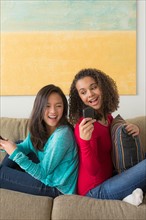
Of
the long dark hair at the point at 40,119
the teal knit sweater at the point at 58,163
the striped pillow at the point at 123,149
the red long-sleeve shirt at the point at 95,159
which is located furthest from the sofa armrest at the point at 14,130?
the striped pillow at the point at 123,149

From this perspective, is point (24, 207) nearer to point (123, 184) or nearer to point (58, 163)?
point (58, 163)

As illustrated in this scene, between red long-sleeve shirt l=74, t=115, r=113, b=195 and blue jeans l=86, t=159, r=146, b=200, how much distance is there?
45 mm

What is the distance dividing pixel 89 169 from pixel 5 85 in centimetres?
128

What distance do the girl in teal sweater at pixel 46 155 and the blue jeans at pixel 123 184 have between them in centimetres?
15

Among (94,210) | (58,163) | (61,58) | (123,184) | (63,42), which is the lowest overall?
(94,210)

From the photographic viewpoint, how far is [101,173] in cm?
157

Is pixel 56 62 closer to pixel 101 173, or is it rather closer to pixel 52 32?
pixel 52 32

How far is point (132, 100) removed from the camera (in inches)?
98.9

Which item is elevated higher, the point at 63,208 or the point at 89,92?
the point at 89,92

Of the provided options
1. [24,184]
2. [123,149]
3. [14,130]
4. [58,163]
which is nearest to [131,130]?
[123,149]

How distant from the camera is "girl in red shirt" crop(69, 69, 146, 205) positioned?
1487 millimetres

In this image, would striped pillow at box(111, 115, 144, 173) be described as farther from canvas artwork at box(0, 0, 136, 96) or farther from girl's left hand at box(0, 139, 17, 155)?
canvas artwork at box(0, 0, 136, 96)

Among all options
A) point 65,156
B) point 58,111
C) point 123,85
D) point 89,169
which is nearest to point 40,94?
point 58,111

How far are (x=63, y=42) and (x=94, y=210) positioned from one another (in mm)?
1466
